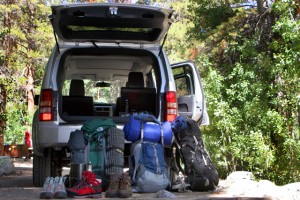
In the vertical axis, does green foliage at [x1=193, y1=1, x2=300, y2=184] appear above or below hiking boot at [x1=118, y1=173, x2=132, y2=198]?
above

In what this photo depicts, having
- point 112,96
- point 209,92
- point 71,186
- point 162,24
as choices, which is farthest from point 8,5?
point 71,186

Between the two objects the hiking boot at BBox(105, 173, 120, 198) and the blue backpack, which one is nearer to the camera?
the hiking boot at BBox(105, 173, 120, 198)

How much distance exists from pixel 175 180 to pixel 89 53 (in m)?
2.07

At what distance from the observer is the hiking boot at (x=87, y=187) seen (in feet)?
18.0

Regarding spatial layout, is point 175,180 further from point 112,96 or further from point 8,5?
point 8,5

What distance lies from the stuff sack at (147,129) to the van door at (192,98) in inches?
72.9

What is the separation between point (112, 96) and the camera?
9.91m

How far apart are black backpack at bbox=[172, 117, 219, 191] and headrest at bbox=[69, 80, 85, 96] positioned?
192 cm

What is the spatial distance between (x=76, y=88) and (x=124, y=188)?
302cm

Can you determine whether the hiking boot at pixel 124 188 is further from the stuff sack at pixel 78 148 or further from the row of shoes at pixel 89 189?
the stuff sack at pixel 78 148

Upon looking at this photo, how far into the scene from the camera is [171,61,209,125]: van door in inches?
332

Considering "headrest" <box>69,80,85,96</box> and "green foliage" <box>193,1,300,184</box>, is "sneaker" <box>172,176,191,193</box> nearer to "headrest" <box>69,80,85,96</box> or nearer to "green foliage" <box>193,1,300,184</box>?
"headrest" <box>69,80,85,96</box>

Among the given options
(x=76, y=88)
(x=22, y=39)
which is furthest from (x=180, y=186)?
(x=22, y=39)

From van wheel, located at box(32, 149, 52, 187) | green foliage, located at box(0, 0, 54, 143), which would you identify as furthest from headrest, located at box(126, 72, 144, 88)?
green foliage, located at box(0, 0, 54, 143)
